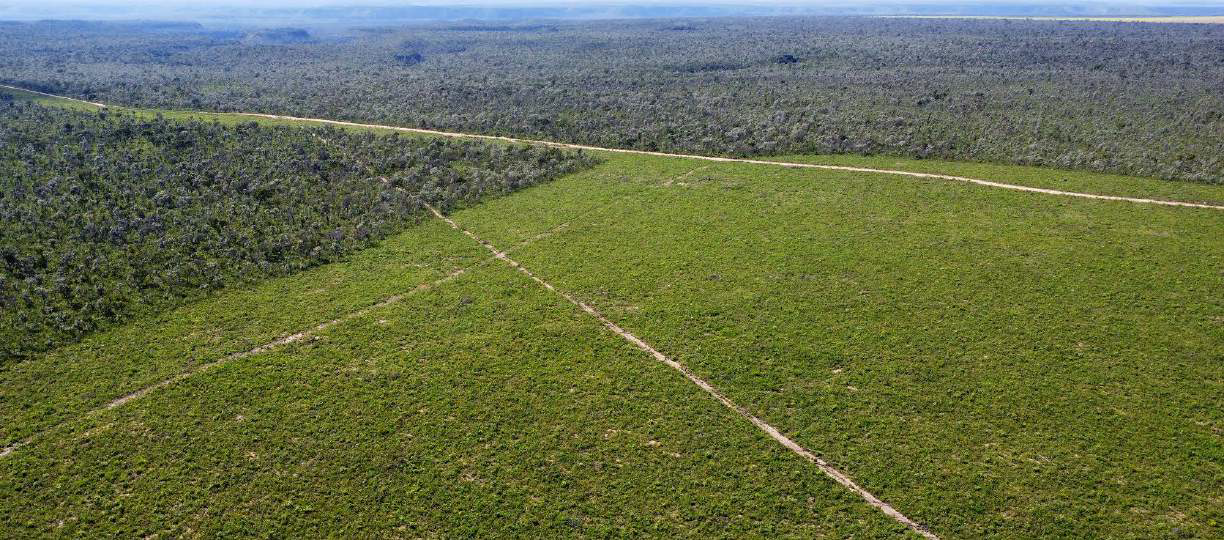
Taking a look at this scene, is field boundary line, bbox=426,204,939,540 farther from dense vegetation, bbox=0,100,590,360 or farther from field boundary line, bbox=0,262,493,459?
dense vegetation, bbox=0,100,590,360

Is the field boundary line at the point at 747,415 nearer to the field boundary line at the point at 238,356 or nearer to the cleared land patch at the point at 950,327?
the cleared land patch at the point at 950,327

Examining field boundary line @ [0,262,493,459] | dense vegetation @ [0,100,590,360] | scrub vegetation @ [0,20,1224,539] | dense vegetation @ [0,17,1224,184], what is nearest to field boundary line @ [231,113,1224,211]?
scrub vegetation @ [0,20,1224,539]

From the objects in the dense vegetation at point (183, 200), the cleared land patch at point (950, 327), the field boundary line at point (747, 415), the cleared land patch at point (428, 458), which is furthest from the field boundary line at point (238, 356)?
the dense vegetation at point (183, 200)

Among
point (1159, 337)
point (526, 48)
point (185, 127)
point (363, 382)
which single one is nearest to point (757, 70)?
point (526, 48)

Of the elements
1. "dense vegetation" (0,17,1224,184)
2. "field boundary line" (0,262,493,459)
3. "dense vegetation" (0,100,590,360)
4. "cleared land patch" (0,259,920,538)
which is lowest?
"cleared land patch" (0,259,920,538)

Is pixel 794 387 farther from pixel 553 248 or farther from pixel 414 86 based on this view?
pixel 414 86

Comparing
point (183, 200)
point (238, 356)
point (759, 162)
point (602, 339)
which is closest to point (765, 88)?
point (759, 162)
